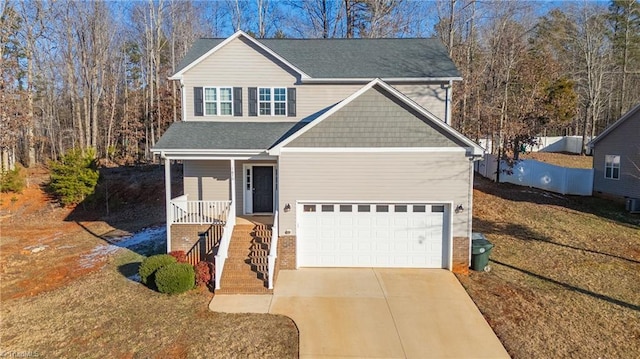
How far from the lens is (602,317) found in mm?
9289

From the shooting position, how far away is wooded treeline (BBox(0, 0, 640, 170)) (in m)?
26.0

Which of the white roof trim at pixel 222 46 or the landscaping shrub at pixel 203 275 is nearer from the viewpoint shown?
the landscaping shrub at pixel 203 275

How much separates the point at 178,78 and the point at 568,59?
42.8 metres

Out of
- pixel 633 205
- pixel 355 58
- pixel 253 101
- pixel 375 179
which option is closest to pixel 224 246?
pixel 375 179

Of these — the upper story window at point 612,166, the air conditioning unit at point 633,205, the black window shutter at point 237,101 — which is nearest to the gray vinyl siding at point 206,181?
the black window shutter at point 237,101

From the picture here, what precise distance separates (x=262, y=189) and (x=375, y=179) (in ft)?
16.4

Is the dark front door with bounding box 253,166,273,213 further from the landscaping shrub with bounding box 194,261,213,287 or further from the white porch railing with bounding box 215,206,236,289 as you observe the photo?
the landscaping shrub with bounding box 194,261,213,287

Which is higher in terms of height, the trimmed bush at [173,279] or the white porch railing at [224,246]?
the white porch railing at [224,246]

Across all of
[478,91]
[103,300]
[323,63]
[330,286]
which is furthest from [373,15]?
[103,300]

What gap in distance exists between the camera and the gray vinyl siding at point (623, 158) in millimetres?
19375

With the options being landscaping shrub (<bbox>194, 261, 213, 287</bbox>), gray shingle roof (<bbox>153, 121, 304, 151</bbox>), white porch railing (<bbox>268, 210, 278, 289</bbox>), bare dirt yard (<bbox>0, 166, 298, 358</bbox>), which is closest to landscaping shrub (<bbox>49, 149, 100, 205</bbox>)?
bare dirt yard (<bbox>0, 166, 298, 358</bbox>)

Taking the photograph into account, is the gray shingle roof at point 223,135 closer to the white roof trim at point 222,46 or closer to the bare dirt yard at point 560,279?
the white roof trim at point 222,46

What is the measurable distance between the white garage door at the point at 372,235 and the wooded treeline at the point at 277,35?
44.6 ft

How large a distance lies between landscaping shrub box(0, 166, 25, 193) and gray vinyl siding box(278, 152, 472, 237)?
21.0 m
